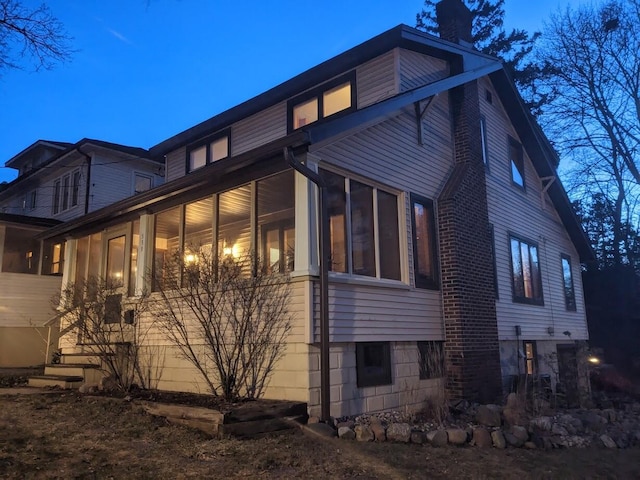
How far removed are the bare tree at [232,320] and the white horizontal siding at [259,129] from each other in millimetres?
4341

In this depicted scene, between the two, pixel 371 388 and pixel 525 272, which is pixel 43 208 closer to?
pixel 525 272

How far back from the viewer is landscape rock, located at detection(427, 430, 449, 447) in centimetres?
622

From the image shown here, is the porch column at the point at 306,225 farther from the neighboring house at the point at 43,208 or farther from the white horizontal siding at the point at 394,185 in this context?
the neighboring house at the point at 43,208

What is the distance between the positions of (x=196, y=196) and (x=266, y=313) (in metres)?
2.79

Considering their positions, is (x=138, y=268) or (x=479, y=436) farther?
(x=138, y=268)

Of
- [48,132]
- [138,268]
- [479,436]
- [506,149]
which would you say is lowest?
[479,436]

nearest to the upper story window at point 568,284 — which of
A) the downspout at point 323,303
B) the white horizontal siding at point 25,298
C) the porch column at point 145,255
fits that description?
the downspout at point 323,303

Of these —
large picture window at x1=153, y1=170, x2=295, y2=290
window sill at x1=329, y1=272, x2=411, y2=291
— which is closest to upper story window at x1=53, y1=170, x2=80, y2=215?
large picture window at x1=153, y1=170, x2=295, y2=290

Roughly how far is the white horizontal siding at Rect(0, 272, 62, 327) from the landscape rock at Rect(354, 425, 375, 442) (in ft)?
35.9

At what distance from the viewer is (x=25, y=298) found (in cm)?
1484

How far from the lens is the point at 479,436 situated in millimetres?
6289

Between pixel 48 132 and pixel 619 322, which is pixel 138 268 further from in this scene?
pixel 48 132

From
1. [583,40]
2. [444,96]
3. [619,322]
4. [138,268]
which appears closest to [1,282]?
[138,268]

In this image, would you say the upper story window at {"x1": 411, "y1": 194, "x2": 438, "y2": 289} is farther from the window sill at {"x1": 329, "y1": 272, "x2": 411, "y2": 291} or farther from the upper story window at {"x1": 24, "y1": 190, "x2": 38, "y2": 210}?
the upper story window at {"x1": 24, "y1": 190, "x2": 38, "y2": 210}
